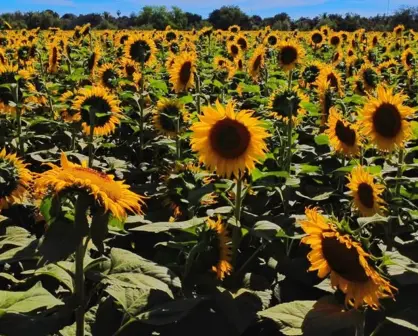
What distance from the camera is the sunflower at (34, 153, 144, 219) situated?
1.99 m

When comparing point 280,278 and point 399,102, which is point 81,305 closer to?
point 280,278

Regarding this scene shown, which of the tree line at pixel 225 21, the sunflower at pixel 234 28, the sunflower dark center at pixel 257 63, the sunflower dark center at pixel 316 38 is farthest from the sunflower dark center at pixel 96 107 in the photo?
the tree line at pixel 225 21

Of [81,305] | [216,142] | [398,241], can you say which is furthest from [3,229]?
[398,241]

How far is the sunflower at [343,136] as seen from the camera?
4062mm

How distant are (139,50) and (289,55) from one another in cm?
171

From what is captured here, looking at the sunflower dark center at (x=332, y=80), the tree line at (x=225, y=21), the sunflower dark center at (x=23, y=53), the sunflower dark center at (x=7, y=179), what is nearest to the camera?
the sunflower dark center at (x=7, y=179)

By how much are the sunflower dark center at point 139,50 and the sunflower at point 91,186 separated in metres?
4.82

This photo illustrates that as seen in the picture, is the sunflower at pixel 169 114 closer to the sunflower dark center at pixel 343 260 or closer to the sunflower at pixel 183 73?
the sunflower at pixel 183 73

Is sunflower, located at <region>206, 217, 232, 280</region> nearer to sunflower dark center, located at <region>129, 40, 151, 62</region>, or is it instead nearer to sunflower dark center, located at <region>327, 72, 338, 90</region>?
sunflower dark center, located at <region>327, 72, 338, 90</region>

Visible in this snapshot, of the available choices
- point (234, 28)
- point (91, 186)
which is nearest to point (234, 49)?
point (234, 28)

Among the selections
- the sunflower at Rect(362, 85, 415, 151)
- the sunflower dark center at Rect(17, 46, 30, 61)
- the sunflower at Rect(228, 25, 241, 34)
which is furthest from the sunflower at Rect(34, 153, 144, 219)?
the sunflower at Rect(228, 25, 241, 34)

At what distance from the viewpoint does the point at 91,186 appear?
1995 millimetres

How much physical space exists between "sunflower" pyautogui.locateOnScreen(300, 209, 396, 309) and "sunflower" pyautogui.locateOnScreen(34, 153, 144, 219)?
0.65m

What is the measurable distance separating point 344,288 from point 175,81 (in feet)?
13.9
